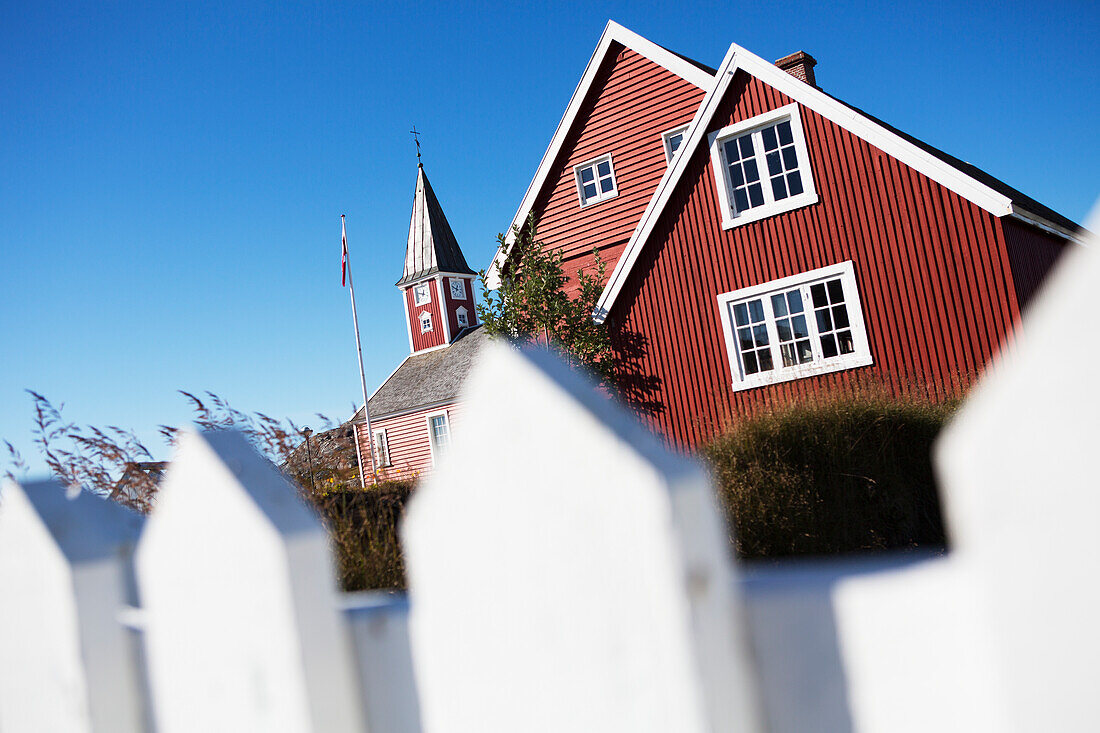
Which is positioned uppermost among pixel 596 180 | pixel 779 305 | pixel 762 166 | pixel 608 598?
pixel 596 180

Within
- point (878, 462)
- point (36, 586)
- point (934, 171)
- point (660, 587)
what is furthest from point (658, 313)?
point (660, 587)

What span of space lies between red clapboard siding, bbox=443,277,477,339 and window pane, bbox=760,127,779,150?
23893 mm

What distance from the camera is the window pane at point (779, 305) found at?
11336mm

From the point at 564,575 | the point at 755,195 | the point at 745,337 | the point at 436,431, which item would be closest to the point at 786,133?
the point at 755,195

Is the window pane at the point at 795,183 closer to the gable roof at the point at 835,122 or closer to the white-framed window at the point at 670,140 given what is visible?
the gable roof at the point at 835,122

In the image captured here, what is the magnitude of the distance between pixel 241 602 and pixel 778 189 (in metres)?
11.2

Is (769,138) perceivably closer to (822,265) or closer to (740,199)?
(740,199)

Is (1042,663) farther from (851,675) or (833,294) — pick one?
(833,294)

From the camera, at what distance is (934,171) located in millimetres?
10156

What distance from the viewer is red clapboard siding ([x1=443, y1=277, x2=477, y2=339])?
3453cm

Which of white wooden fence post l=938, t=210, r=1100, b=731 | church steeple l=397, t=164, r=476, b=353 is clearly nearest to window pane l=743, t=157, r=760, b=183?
white wooden fence post l=938, t=210, r=1100, b=731

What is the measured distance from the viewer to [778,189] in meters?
11.6

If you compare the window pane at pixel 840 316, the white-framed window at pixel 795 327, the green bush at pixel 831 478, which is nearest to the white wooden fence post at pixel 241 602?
the green bush at pixel 831 478

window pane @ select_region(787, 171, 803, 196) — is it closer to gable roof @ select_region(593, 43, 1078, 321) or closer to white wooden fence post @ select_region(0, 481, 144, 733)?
gable roof @ select_region(593, 43, 1078, 321)
